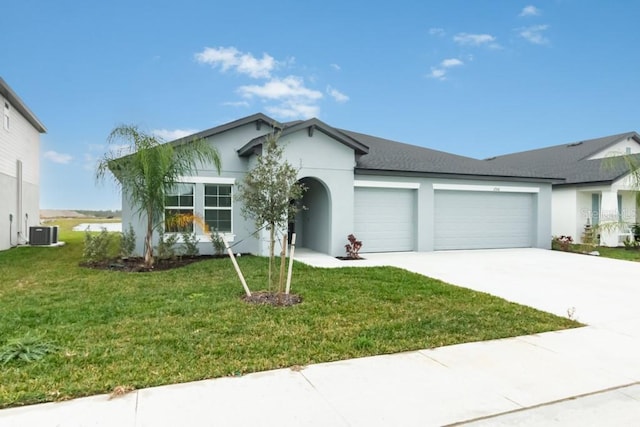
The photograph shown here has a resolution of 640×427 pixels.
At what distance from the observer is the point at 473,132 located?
94.9 ft

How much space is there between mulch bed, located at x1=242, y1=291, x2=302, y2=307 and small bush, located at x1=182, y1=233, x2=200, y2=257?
6052 mm

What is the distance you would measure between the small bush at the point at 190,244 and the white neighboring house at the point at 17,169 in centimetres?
845

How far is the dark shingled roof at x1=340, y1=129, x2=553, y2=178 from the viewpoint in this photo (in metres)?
15.0

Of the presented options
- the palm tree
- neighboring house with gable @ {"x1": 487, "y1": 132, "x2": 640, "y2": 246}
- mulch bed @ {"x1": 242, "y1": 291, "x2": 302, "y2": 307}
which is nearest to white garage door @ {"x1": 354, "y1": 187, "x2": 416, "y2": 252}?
the palm tree

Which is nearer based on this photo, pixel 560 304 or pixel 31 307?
pixel 31 307

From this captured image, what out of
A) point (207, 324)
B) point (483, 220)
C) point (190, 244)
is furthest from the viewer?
point (483, 220)

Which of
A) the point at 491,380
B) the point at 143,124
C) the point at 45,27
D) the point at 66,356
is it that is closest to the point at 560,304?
the point at 491,380

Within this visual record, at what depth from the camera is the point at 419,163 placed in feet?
52.8

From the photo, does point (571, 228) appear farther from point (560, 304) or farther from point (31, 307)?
point (31, 307)

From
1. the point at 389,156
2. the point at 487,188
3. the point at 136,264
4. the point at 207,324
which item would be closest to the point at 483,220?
the point at 487,188

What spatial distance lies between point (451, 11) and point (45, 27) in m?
16.9

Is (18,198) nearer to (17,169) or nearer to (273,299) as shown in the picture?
(17,169)

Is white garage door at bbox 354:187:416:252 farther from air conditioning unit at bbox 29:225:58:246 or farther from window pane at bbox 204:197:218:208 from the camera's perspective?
air conditioning unit at bbox 29:225:58:246

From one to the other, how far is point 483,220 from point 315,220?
287 inches
